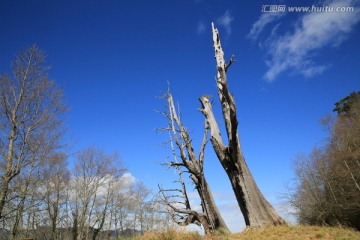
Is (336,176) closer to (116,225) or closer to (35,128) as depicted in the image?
(35,128)

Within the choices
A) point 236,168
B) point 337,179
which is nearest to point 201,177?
point 236,168

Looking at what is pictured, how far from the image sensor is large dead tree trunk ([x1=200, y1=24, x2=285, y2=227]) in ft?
28.5

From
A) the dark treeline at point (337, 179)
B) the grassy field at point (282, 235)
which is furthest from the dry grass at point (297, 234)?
the dark treeline at point (337, 179)

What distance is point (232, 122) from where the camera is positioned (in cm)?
868

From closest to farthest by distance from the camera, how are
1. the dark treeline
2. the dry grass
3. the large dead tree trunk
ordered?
the dry grass, the large dead tree trunk, the dark treeline

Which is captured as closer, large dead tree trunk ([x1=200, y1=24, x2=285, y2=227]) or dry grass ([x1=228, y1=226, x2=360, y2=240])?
→ dry grass ([x1=228, y1=226, x2=360, y2=240])

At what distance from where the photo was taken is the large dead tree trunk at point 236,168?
8.69m

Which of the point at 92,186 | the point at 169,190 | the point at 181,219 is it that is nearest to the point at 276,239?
the point at 181,219

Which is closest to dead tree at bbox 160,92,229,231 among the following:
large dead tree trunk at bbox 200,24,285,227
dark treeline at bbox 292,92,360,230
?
large dead tree trunk at bbox 200,24,285,227

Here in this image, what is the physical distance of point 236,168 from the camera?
31.2ft

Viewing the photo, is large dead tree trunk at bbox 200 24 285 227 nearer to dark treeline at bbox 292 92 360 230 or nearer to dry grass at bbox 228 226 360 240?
dry grass at bbox 228 226 360 240

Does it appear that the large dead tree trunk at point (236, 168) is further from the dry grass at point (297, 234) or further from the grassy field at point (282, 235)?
the grassy field at point (282, 235)

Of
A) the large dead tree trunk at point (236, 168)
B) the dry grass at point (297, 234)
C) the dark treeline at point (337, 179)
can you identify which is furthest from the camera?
the dark treeline at point (337, 179)

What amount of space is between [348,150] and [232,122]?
2080cm
